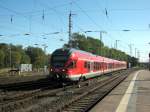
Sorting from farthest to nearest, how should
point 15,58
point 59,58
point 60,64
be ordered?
point 15,58
point 59,58
point 60,64

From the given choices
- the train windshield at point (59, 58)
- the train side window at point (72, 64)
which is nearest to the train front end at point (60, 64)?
the train windshield at point (59, 58)

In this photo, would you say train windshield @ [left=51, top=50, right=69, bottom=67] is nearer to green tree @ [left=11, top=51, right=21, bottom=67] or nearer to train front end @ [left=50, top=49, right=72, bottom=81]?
train front end @ [left=50, top=49, right=72, bottom=81]

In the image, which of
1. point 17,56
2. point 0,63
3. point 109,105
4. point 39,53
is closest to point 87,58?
point 109,105

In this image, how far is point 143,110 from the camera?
1452 cm

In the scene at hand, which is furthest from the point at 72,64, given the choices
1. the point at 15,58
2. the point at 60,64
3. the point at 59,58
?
the point at 15,58

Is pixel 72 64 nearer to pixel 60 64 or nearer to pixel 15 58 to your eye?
pixel 60 64

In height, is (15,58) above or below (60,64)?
above

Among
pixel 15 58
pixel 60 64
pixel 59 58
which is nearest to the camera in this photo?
pixel 60 64

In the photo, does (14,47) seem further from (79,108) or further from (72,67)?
(79,108)

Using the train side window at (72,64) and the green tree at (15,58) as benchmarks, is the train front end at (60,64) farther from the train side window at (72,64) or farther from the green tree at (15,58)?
the green tree at (15,58)

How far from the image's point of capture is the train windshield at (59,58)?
1089 inches

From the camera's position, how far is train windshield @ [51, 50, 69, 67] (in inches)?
1089

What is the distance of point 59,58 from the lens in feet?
91.7

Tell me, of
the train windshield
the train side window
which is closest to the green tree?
the train windshield
